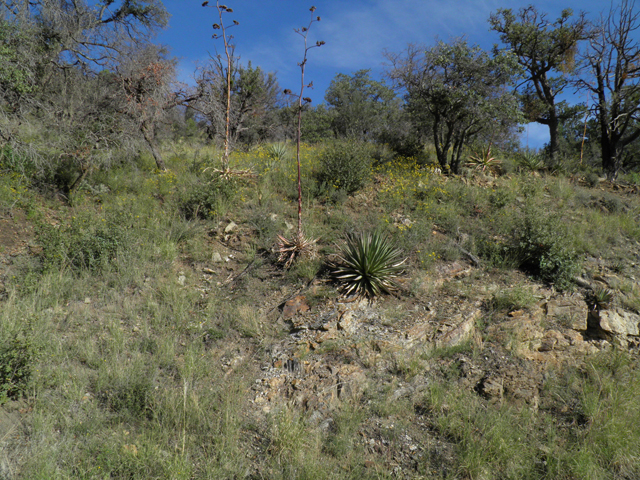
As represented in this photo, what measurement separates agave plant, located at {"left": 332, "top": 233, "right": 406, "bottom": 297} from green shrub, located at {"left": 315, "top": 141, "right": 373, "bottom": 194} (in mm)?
3323

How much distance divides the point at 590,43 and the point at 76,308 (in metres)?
19.1

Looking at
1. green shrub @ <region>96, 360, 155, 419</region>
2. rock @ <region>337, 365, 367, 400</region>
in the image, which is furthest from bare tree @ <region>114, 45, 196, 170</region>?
rock @ <region>337, 365, 367, 400</region>

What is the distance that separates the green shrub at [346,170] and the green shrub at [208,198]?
8.22 ft

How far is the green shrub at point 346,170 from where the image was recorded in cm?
978

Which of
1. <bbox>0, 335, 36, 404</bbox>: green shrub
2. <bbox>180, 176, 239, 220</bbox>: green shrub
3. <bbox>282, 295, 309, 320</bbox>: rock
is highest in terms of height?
<bbox>180, 176, 239, 220</bbox>: green shrub

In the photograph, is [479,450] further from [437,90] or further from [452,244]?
[437,90]

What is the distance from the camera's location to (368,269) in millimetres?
6449

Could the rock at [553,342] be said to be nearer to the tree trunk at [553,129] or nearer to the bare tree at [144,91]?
the bare tree at [144,91]

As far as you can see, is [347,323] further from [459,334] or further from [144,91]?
[144,91]

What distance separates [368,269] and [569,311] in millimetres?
3418

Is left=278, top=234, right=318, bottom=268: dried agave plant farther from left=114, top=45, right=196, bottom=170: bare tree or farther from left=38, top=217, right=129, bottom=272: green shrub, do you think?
left=114, top=45, right=196, bottom=170: bare tree

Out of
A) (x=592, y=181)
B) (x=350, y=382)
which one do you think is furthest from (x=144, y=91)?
(x=592, y=181)

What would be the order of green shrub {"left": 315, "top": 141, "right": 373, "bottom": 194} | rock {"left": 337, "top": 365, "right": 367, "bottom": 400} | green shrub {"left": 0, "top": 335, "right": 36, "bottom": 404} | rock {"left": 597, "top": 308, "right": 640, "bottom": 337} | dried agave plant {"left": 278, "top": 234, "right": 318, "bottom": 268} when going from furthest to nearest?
green shrub {"left": 315, "top": 141, "right": 373, "bottom": 194} → dried agave plant {"left": 278, "top": 234, "right": 318, "bottom": 268} → rock {"left": 597, "top": 308, "right": 640, "bottom": 337} → rock {"left": 337, "top": 365, "right": 367, "bottom": 400} → green shrub {"left": 0, "top": 335, "right": 36, "bottom": 404}

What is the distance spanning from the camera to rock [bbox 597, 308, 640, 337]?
19.0ft
